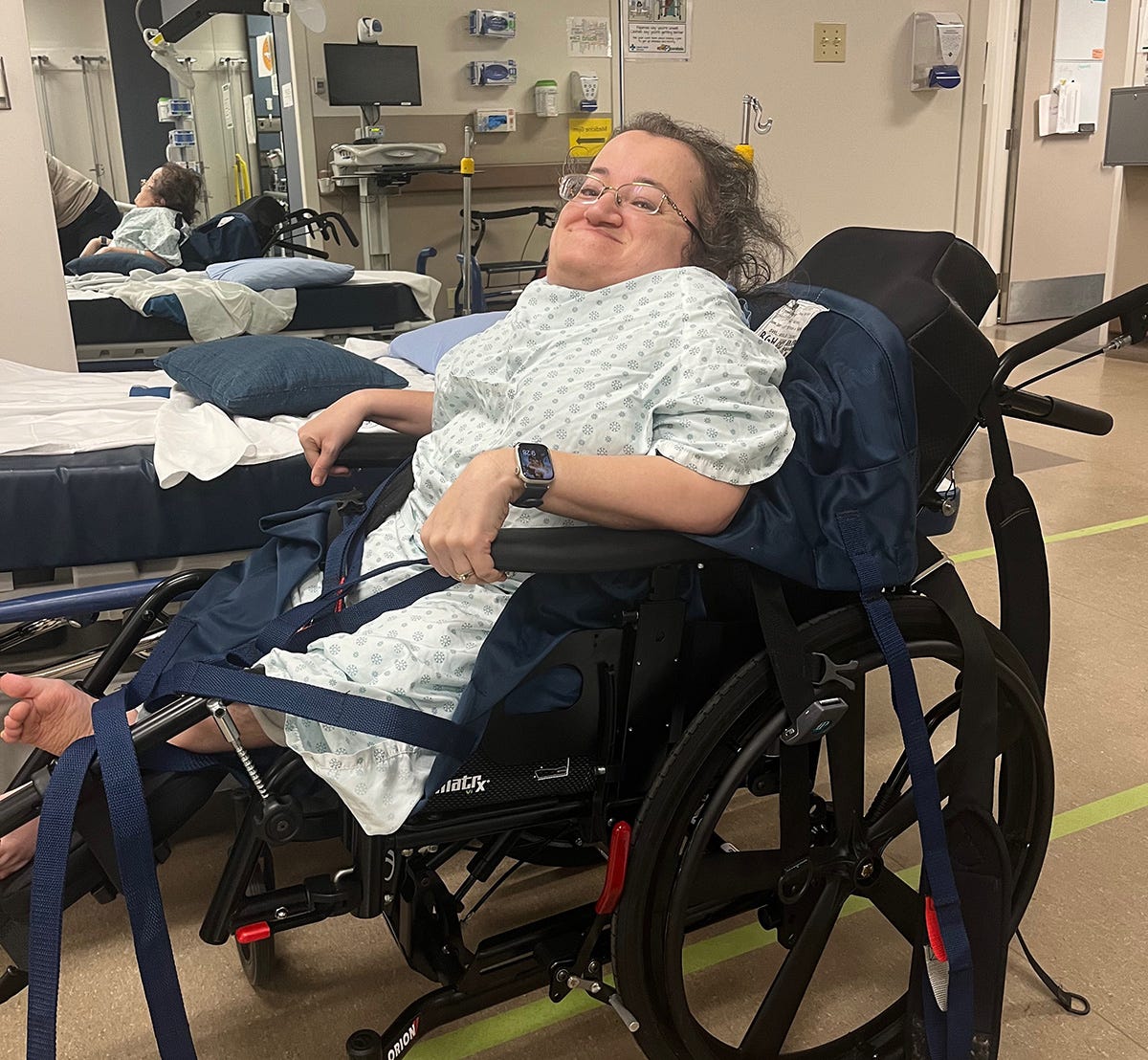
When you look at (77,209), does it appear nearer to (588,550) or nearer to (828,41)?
(588,550)

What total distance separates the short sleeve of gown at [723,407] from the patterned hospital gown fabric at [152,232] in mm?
2348

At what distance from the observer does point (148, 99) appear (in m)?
2.98

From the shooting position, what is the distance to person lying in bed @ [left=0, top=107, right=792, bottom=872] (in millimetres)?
1117

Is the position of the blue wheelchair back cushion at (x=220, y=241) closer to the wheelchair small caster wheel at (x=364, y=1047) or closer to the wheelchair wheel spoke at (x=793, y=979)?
the wheelchair small caster wheel at (x=364, y=1047)

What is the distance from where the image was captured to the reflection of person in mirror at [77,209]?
9.68ft

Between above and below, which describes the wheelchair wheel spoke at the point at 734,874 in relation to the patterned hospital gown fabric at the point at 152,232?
below

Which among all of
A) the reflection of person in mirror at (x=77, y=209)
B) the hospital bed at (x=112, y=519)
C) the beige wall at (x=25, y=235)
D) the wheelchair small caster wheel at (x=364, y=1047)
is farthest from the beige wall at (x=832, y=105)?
the wheelchair small caster wheel at (x=364, y=1047)

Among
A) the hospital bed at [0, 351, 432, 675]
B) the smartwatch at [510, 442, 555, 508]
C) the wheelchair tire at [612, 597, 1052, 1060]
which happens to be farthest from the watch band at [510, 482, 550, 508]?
the hospital bed at [0, 351, 432, 675]

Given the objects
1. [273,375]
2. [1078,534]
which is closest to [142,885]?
[273,375]

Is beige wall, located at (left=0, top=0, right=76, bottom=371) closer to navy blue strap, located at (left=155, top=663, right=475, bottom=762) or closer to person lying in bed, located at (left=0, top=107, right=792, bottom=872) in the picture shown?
person lying in bed, located at (left=0, top=107, right=792, bottom=872)

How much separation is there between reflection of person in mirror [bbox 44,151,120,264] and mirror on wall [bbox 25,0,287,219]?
25 mm

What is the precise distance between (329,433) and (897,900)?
3.21 ft

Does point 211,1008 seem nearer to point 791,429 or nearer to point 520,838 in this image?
point 520,838

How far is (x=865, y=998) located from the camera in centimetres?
155
